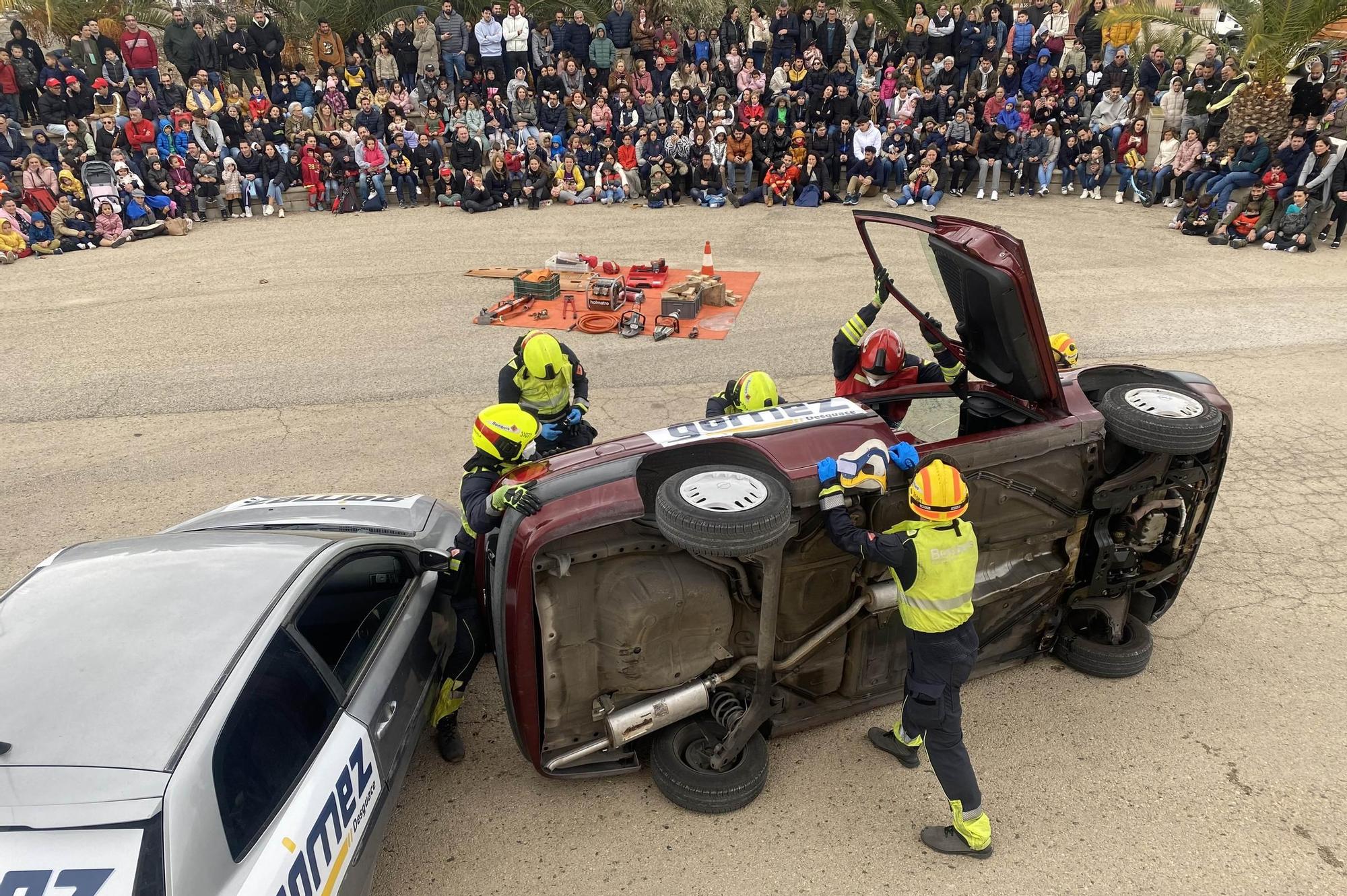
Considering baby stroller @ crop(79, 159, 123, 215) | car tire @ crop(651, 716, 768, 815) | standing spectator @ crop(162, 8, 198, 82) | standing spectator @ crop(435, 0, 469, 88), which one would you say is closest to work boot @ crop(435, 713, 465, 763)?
car tire @ crop(651, 716, 768, 815)

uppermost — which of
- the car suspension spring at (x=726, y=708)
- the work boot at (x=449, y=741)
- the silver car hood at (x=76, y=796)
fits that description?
the silver car hood at (x=76, y=796)

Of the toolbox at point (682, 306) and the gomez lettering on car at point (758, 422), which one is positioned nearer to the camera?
the gomez lettering on car at point (758, 422)

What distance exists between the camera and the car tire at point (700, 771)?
3.83 m

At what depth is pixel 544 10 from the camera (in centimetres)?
1966

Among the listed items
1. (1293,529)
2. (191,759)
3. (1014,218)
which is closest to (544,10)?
(1014,218)

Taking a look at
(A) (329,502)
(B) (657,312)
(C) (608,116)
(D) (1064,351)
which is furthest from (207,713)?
(C) (608,116)

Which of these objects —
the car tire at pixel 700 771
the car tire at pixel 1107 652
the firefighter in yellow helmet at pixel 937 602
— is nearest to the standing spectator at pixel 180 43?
the car tire at pixel 700 771

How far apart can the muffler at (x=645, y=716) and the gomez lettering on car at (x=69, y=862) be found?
1.76 metres

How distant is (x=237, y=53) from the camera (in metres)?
18.0

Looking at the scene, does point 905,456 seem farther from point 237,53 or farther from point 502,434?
point 237,53

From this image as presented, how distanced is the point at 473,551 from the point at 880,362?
271cm

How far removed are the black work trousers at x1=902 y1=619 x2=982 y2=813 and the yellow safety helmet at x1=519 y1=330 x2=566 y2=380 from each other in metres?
2.92

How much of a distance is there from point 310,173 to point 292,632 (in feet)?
51.1

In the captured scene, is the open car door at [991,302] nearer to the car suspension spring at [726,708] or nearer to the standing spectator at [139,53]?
the car suspension spring at [726,708]
